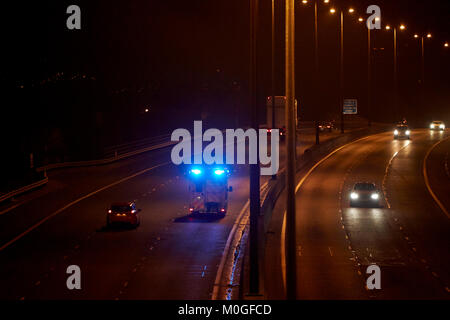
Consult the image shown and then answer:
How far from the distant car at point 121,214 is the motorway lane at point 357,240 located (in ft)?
26.2

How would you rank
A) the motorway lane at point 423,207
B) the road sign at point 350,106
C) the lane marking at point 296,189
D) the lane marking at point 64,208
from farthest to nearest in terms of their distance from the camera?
the road sign at point 350,106 < the lane marking at point 64,208 < the motorway lane at point 423,207 < the lane marking at point 296,189

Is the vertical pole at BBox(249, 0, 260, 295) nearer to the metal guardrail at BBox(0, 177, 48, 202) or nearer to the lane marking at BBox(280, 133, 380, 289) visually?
the lane marking at BBox(280, 133, 380, 289)

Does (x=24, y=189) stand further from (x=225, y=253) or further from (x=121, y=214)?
(x=225, y=253)

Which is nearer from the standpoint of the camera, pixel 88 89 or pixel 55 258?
pixel 55 258

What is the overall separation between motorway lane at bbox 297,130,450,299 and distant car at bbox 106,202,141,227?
315 inches

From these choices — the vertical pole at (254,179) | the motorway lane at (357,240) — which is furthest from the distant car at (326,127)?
the vertical pole at (254,179)

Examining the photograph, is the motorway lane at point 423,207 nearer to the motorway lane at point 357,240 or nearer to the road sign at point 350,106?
the motorway lane at point 357,240

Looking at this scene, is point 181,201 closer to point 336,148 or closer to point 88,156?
point 88,156

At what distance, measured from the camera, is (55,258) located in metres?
28.3

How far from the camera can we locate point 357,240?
32.0 metres

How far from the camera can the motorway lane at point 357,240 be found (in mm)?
23516
